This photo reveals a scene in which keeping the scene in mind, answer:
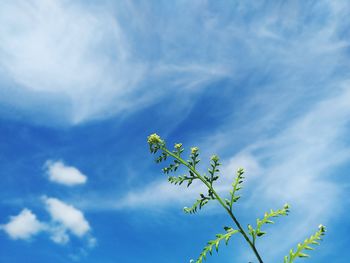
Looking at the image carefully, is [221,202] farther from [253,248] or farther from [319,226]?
[319,226]

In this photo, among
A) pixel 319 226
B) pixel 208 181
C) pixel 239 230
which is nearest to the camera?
pixel 319 226

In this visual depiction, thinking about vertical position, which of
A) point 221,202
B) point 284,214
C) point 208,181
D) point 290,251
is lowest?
point 290,251

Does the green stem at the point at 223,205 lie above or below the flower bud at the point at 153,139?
below

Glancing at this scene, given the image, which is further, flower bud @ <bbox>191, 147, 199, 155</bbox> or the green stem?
flower bud @ <bbox>191, 147, 199, 155</bbox>

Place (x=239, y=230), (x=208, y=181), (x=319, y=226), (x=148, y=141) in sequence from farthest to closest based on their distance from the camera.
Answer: (x=148, y=141)
(x=208, y=181)
(x=239, y=230)
(x=319, y=226)

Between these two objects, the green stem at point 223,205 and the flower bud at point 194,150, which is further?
the flower bud at point 194,150

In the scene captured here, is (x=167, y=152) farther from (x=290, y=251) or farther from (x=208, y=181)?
(x=290, y=251)

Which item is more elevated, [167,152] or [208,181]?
[167,152]

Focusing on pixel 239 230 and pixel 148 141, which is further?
pixel 148 141

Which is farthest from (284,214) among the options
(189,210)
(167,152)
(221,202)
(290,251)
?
(167,152)

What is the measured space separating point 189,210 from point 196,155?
77 cm

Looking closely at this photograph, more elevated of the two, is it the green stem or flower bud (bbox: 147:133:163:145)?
flower bud (bbox: 147:133:163:145)

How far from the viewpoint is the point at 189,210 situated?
557 centimetres

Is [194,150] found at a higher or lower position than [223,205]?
higher
